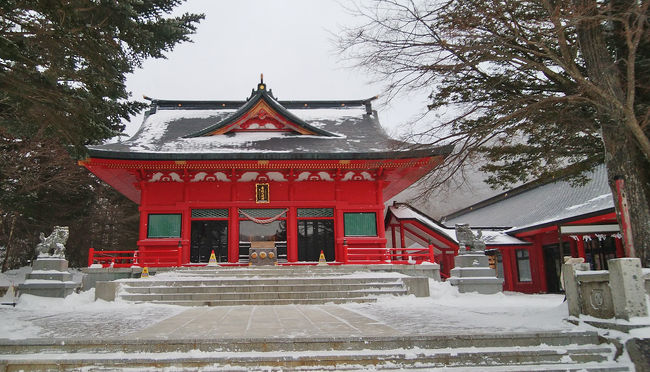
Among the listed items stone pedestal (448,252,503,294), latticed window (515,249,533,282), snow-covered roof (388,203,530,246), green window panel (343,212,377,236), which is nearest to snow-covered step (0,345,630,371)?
stone pedestal (448,252,503,294)

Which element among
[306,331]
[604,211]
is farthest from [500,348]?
[604,211]

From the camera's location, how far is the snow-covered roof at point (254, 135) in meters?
15.0

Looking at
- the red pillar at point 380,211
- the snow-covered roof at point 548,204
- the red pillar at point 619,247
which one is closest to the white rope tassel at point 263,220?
the red pillar at point 380,211

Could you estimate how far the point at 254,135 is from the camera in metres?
18.0

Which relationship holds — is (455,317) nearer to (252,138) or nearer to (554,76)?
(554,76)

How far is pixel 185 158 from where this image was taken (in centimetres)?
1473

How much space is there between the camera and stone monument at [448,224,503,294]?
1208 centimetres

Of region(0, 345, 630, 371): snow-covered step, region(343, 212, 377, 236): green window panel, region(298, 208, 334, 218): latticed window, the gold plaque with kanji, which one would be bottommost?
region(0, 345, 630, 371): snow-covered step

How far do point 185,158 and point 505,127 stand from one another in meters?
11.1

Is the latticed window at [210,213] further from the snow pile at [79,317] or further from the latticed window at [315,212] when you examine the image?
the snow pile at [79,317]

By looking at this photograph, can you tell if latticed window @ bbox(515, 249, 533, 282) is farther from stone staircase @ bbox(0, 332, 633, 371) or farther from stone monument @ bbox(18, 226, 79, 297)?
stone monument @ bbox(18, 226, 79, 297)

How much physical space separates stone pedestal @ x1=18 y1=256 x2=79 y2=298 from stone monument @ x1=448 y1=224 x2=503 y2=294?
11.3m

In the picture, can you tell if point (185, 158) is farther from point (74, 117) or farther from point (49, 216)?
point (49, 216)

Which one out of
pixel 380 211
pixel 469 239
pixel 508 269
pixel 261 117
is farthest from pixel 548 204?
pixel 261 117
